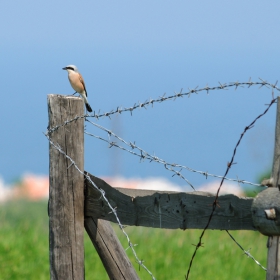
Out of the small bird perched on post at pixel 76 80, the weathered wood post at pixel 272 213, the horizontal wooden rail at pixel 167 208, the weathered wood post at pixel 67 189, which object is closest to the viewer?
the weathered wood post at pixel 272 213

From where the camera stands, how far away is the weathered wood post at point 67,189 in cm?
359

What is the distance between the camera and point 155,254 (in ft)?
24.6

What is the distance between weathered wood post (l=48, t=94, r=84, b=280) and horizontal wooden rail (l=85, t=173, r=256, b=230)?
0.10 meters

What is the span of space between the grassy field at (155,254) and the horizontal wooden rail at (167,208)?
3202 mm

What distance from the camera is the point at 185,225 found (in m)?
3.13

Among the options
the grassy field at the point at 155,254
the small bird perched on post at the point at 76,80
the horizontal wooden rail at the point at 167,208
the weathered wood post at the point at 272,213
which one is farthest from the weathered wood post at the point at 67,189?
the grassy field at the point at 155,254

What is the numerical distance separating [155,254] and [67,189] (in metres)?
4.16

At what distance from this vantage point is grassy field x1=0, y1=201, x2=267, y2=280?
688 centimetres

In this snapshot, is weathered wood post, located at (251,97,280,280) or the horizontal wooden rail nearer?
weathered wood post, located at (251,97,280,280)

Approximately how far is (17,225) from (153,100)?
19.4ft

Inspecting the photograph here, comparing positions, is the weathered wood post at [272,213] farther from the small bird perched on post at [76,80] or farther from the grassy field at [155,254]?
the grassy field at [155,254]

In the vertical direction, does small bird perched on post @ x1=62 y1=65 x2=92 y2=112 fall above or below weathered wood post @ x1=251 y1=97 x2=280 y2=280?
above

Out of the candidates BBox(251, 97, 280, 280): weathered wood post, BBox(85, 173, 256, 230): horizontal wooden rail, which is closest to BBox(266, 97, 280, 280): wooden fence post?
BBox(251, 97, 280, 280): weathered wood post

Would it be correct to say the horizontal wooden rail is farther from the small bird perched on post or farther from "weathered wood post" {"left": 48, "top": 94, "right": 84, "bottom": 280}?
the small bird perched on post
